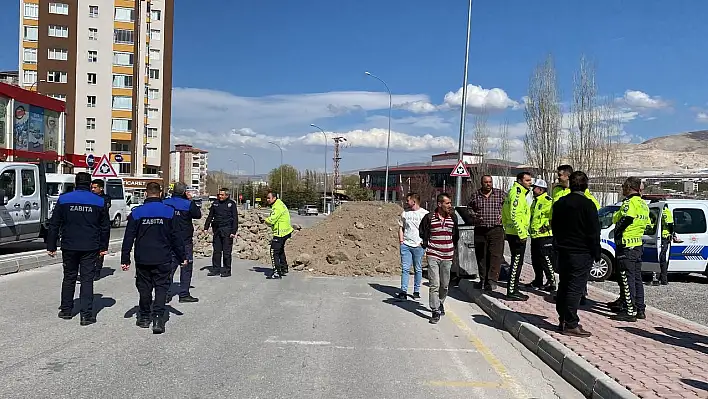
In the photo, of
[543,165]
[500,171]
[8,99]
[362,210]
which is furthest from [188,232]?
[500,171]

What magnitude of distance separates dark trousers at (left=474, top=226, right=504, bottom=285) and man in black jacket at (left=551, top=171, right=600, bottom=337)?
3.05 meters

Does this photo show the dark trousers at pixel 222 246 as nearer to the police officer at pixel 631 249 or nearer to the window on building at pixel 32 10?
the police officer at pixel 631 249

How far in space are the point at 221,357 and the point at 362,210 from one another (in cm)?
1484

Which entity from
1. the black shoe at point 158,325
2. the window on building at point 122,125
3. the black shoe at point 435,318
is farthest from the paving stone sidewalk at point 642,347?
the window on building at point 122,125

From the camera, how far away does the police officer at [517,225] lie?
10.1 metres

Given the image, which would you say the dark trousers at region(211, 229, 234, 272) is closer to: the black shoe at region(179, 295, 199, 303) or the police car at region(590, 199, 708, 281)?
the black shoe at region(179, 295, 199, 303)

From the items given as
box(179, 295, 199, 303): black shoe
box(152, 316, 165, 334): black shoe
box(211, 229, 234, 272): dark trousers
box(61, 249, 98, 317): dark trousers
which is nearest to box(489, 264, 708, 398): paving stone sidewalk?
box(152, 316, 165, 334): black shoe

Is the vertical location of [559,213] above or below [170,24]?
below

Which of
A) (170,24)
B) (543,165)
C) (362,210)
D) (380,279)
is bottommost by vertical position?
(380,279)

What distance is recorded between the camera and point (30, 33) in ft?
194

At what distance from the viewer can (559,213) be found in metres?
7.62

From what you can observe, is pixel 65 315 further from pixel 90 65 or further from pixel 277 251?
pixel 90 65

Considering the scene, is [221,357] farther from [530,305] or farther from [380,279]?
[380,279]

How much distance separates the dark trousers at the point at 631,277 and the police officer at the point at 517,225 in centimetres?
175
